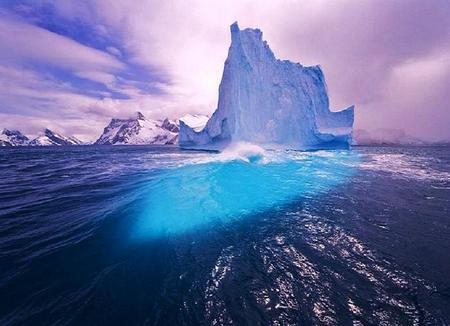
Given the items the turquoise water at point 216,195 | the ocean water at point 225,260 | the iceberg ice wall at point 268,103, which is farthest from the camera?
the iceberg ice wall at point 268,103

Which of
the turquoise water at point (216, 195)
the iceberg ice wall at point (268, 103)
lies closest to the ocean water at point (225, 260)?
the turquoise water at point (216, 195)

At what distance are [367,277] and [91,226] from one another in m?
6.36

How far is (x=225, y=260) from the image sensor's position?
4.69m

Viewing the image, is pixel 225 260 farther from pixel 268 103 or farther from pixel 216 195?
pixel 268 103

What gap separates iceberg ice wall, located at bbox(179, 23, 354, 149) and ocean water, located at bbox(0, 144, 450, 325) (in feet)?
75.3

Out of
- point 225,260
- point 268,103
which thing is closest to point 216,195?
point 225,260

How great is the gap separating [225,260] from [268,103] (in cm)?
3145

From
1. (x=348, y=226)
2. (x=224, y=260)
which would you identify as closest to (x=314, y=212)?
(x=348, y=226)

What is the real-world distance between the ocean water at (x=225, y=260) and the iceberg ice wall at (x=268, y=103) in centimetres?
2295

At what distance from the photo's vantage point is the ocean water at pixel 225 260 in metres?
3.38

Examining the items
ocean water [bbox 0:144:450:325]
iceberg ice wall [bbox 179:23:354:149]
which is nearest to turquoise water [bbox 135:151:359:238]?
ocean water [bbox 0:144:450:325]

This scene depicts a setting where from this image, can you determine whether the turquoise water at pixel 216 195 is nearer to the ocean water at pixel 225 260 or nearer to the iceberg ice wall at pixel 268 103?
the ocean water at pixel 225 260

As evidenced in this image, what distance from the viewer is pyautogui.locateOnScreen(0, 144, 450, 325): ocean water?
3385 mm

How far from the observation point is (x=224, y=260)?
185 inches
